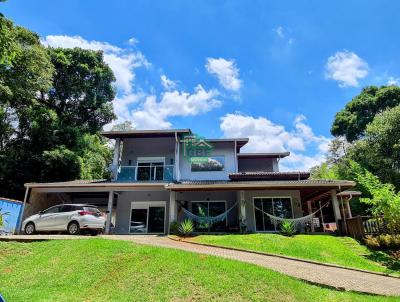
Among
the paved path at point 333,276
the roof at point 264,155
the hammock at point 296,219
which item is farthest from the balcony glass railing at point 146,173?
the paved path at point 333,276

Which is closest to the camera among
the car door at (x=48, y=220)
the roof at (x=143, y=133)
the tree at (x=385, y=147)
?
the car door at (x=48, y=220)

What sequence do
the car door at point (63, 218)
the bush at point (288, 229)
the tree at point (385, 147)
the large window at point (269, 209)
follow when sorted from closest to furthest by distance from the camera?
1. the car door at point (63, 218)
2. the bush at point (288, 229)
3. the large window at point (269, 209)
4. the tree at point (385, 147)

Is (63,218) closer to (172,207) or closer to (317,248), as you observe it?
(172,207)

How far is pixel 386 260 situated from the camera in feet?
39.8

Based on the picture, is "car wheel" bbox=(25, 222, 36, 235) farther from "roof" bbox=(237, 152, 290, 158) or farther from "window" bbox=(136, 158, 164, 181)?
"roof" bbox=(237, 152, 290, 158)

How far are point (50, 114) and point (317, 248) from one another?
79.6 ft

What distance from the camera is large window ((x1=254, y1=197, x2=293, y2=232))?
18222 mm

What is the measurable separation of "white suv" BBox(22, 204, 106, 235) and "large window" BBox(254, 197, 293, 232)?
9.10m

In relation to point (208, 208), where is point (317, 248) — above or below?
below

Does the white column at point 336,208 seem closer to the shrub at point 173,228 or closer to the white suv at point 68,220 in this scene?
the shrub at point 173,228

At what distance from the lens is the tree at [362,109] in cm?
3688

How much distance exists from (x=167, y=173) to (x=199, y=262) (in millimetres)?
11673

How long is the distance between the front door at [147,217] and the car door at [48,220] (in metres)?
5.30

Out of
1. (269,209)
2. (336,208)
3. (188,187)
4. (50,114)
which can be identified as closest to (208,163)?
(188,187)
